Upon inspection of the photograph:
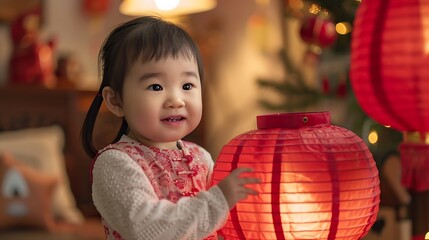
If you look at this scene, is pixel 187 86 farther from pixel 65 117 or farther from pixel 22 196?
pixel 65 117

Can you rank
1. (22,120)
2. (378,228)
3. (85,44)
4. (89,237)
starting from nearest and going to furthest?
(378,228) < (89,237) < (22,120) < (85,44)

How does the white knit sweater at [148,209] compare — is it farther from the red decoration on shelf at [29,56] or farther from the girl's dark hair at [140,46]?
the red decoration on shelf at [29,56]

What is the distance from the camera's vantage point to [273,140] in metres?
0.98

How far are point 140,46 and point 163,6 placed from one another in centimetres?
208

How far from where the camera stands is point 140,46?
0.99 meters

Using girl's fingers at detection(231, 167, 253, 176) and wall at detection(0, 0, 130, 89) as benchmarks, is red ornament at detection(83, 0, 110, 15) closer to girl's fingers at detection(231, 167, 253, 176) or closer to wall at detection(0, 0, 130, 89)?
wall at detection(0, 0, 130, 89)

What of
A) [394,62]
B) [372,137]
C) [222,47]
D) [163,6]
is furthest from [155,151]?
→ [222,47]

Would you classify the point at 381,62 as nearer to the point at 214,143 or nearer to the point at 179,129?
the point at 179,129

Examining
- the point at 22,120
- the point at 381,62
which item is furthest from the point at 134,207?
the point at 22,120

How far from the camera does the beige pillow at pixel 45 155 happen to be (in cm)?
285

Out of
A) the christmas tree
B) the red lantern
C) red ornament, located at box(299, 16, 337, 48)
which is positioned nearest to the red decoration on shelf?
the christmas tree

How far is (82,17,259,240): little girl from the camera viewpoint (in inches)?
36.4

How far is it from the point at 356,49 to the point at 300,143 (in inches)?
18.6

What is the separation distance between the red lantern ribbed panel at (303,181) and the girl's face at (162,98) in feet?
0.29
